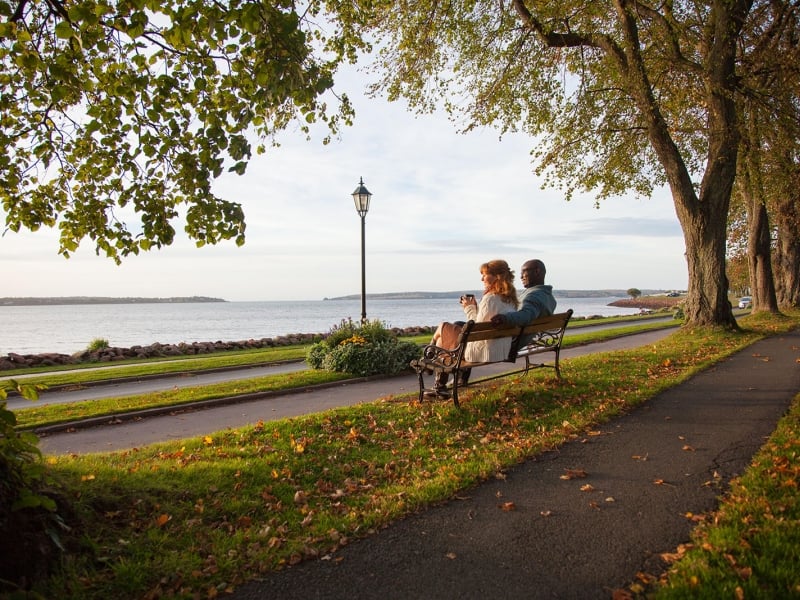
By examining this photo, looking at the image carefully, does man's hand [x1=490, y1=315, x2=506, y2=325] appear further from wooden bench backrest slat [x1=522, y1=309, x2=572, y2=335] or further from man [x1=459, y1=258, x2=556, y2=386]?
wooden bench backrest slat [x1=522, y1=309, x2=572, y2=335]

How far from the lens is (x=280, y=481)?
4.78 meters

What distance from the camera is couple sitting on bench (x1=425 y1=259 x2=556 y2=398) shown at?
7.23m

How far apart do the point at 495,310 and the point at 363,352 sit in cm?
474

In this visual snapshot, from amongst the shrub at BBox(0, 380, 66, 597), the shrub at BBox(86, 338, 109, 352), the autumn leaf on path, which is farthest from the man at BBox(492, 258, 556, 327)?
the shrub at BBox(86, 338, 109, 352)

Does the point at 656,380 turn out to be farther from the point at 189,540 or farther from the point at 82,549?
the point at 82,549

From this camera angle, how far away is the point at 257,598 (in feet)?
9.91

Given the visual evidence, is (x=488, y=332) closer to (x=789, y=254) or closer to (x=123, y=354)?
(x=123, y=354)

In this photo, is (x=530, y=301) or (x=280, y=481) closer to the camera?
(x=280, y=481)

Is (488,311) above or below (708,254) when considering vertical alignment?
below

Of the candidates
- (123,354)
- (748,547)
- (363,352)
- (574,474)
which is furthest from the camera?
(123,354)

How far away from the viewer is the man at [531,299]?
712 cm

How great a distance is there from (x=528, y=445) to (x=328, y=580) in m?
2.78

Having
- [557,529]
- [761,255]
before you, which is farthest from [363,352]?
[761,255]

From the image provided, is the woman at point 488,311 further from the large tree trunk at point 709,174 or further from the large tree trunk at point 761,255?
the large tree trunk at point 761,255
